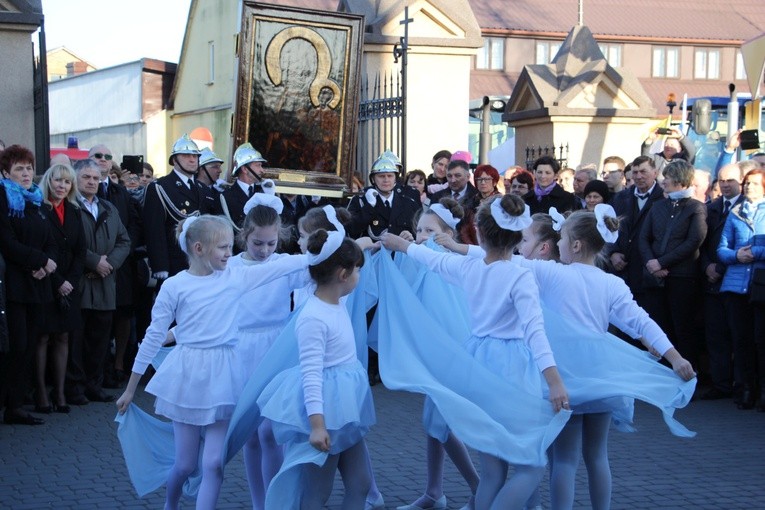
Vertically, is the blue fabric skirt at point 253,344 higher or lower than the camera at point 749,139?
lower

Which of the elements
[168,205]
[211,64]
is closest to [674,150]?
[168,205]

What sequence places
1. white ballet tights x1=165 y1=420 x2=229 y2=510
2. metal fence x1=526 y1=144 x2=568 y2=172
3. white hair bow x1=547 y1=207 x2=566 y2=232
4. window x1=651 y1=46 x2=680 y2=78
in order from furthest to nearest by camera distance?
window x1=651 y1=46 x2=680 y2=78
metal fence x1=526 y1=144 x2=568 y2=172
white hair bow x1=547 y1=207 x2=566 y2=232
white ballet tights x1=165 y1=420 x2=229 y2=510

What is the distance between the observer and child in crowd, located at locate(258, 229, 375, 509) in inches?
200

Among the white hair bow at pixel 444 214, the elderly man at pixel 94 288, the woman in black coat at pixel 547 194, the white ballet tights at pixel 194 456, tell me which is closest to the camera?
the white ballet tights at pixel 194 456

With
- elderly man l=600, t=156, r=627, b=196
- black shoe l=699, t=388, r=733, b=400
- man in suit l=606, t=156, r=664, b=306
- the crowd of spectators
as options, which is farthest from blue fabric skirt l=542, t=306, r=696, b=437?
elderly man l=600, t=156, r=627, b=196

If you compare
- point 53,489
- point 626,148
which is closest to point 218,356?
point 53,489

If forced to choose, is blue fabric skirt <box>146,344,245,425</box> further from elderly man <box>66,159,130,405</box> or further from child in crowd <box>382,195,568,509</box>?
elderly man <box>66,159,130,405</box>

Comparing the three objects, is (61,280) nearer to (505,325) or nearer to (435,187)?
(435,187)

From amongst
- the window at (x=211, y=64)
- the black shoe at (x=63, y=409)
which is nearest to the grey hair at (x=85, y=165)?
the black shoe at (x=63, y=409)

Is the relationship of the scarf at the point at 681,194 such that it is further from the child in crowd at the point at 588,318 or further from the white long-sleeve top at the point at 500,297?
the white long-sleeve top at the point at 500,297

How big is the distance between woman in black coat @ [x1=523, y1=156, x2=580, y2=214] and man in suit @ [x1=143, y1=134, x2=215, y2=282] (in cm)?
325

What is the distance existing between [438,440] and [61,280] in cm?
451

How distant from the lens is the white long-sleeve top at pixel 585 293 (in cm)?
588

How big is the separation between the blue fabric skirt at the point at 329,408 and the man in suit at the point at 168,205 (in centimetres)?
526
